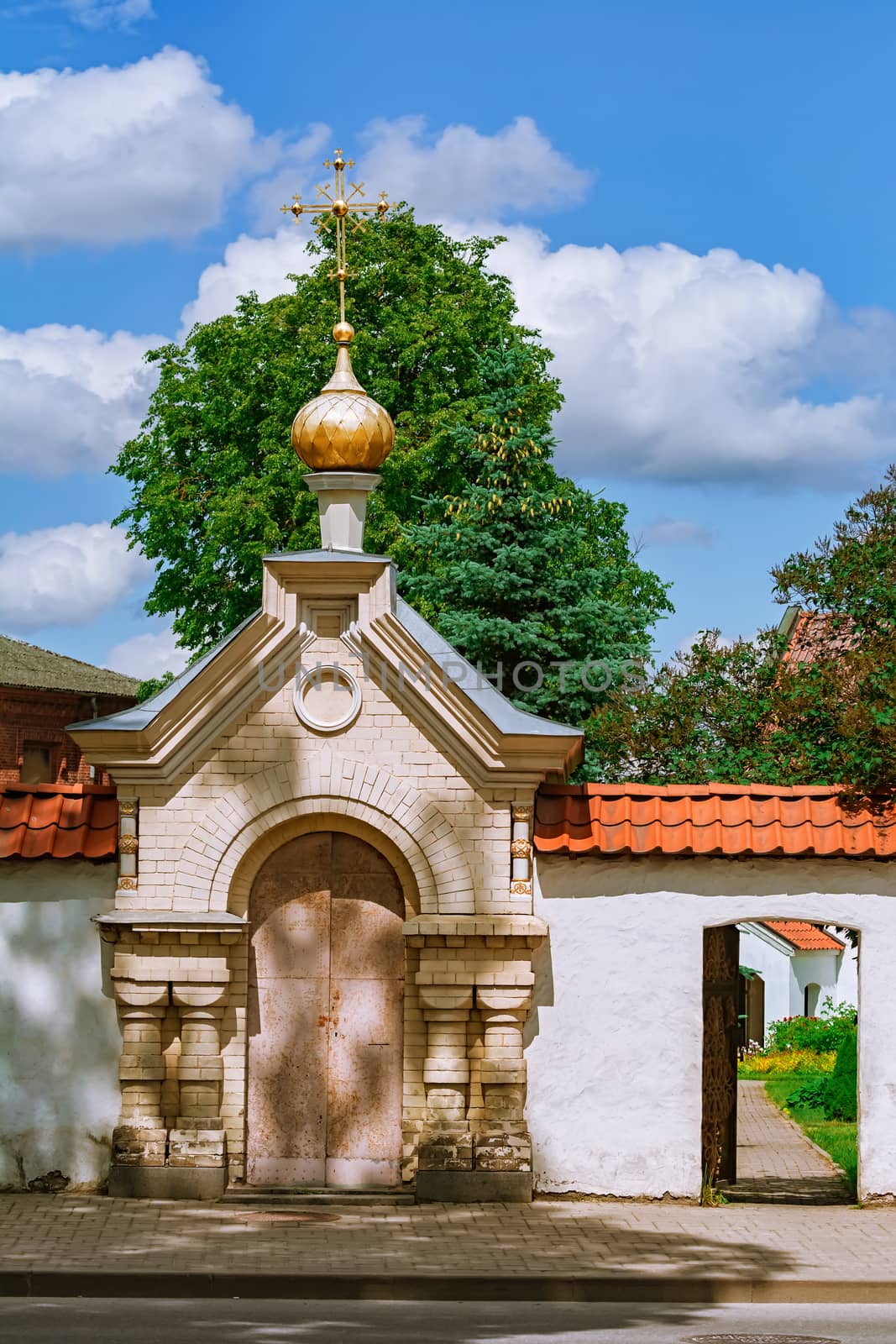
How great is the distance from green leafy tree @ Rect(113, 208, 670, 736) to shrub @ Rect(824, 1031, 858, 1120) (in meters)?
6.31

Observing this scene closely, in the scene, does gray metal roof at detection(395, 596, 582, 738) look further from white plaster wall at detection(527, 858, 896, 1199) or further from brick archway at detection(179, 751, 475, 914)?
white plaster wall at detection(527, 858, 896, 1199)

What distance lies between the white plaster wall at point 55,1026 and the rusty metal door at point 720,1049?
4435mm

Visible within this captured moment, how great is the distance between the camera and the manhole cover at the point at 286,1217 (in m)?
12.3

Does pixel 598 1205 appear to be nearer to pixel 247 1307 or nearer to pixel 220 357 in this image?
pixel 247 1307

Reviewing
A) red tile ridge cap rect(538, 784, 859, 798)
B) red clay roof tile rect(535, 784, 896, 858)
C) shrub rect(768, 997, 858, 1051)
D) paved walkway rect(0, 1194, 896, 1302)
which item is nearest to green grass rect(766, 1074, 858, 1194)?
paved walkway rect(0, 1194, 896, 1302)

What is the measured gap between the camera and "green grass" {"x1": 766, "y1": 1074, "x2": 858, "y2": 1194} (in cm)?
1675

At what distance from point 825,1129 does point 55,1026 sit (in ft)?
32.0

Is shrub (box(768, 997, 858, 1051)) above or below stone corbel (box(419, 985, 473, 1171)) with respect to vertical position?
below

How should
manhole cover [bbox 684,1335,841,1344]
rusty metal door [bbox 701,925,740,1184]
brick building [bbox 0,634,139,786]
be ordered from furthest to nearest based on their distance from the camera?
brick building [bbox 0,634,139,786] < rusty metal door [bbox 701,925,740,1184] < manhole cover [bbox 684,1335,841,1344]

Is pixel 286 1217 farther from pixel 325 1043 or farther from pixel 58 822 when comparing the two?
pixel 58 822

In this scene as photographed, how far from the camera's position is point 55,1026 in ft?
44.4

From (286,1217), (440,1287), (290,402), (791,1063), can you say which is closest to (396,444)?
(290,402)

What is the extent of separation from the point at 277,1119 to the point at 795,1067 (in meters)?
16.1

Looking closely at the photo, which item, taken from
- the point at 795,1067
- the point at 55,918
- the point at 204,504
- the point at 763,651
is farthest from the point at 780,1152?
the point at 204,504
